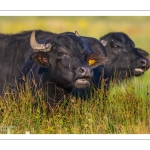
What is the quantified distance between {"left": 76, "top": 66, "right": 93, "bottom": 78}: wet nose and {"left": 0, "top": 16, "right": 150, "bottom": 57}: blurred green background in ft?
37.6

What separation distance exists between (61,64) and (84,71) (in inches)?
31.1

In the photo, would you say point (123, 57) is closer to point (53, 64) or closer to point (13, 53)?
point (13, 53)

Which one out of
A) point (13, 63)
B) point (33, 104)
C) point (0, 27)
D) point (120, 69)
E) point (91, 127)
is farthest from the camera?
point (0, 27)

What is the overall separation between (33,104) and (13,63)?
3012 millimetres

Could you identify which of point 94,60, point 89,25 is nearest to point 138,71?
point 94,60

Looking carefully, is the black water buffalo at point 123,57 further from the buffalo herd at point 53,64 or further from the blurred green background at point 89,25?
the blurred green background at point 89,25

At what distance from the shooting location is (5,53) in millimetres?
15773

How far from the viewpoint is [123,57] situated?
17.0 metres

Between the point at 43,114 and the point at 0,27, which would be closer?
the point at 43,114

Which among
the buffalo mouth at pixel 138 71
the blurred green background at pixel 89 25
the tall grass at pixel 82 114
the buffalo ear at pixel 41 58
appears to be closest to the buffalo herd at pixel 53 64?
the buffalo ear at pixel 41 58

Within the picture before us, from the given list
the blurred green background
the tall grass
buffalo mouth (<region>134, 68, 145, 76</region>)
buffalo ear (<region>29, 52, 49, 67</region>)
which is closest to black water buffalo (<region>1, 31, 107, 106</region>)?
buffalo ear (<region>29, 52, 49, 67</region>)

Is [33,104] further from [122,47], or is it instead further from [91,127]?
[122,47]
